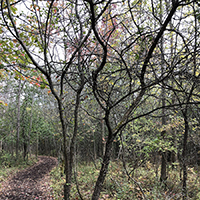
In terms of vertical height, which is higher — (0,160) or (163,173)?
(163,173)

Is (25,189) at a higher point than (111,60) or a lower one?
lower

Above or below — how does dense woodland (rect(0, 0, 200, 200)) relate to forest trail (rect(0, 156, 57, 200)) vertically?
above

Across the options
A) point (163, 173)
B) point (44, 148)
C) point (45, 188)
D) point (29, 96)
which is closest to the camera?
point (163, 173)

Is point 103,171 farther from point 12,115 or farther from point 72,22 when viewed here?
point 12,115

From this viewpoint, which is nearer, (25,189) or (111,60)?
(111,60)

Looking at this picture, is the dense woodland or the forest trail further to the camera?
the forest trail

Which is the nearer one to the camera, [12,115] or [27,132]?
[12,115]

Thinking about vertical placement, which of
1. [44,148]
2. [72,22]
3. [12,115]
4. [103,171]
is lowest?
[44,148]

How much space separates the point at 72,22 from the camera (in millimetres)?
3262

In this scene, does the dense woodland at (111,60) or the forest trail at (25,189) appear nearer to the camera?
the dense woodland at (111,60)

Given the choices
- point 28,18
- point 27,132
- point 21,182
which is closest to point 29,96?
point 27,132

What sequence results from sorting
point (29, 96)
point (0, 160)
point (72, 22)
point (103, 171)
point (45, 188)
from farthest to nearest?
1. point (29, 96)
2. point (0, 160)
3. point (45, 188)
4. point (72, 22)
5. point (103, 171)

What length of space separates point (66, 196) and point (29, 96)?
1197cm

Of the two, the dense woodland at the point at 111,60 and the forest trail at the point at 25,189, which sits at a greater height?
the dense woodland at the point at 111,60
